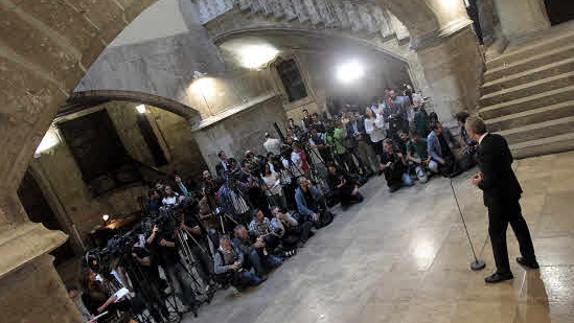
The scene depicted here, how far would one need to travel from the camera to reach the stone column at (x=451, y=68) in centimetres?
955

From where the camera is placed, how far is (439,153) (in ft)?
30.3

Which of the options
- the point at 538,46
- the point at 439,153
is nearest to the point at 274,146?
the point at 439,153

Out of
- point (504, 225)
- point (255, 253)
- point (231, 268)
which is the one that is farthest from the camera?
point (255, 253)

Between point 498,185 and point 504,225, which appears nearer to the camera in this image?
point 498,185

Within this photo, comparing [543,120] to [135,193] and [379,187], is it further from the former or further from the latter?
[135,193]

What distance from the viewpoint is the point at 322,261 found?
25.6 feet

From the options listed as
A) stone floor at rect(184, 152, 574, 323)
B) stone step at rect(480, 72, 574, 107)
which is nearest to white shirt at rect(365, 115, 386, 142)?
stone floor at rect(184, 152, 574, 323)

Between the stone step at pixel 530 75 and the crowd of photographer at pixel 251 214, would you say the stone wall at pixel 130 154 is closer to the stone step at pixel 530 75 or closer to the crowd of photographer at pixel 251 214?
the crowd of photographer at pixel 251 214

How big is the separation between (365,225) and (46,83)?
22.8ft

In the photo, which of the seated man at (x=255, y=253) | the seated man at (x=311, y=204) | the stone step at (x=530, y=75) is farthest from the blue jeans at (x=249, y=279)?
the stone step at (x=530, y=75)

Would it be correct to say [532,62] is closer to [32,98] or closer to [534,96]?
[534,96]

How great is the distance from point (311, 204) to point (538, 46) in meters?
6.02

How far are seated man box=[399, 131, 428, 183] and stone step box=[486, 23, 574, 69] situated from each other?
2616 millimetres

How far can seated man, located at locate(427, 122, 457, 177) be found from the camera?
9.15m
